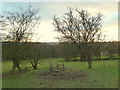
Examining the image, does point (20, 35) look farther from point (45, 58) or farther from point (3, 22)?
point (45, 58)

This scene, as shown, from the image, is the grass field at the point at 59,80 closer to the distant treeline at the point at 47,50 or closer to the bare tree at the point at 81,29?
the distant treeline at the point at 47,50

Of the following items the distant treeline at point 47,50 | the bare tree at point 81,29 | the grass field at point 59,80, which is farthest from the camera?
the bare tree at point 81,29

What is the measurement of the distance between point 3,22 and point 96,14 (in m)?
10.6

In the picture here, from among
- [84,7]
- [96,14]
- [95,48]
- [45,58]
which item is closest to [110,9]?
[96,14]

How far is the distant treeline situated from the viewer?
956 centimetres

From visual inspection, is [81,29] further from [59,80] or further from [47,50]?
[59,80]

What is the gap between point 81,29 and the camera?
49.8 ft

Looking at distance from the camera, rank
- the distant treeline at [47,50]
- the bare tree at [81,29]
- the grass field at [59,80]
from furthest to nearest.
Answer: the bare tree at [81,29] → the distant treeline at [47,50] → the grass field at [59,80]

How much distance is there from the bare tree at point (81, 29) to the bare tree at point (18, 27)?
4.35m

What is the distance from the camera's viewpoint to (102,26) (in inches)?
631

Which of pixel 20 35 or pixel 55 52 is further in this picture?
pixel 55 52

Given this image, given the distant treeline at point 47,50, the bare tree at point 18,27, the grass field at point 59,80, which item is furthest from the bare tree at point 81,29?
the bare tree at point 18,27

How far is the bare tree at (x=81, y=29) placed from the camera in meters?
A: 14.8

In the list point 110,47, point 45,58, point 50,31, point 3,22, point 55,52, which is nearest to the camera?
point 3,22
